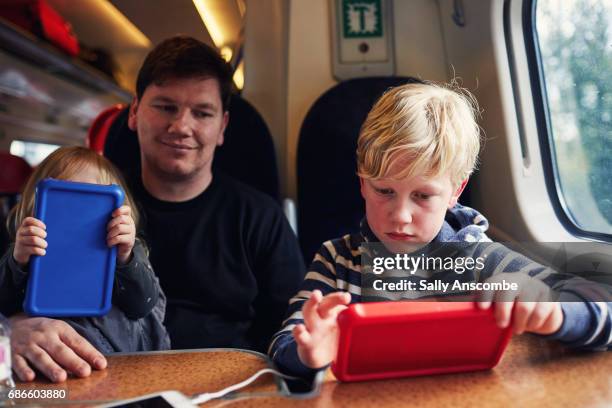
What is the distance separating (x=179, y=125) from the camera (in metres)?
1.38

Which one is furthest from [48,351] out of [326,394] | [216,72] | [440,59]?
[440,59]

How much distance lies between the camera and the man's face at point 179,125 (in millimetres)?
1369

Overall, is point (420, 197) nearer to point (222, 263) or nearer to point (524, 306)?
point (524, 306)

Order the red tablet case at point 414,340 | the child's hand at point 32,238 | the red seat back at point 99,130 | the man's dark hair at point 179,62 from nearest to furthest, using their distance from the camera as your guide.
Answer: the red tablet case at point 414,340 → the child's hand at point 32,238 → the man's dark hair at point 179,62 → the red seat back at point 99,130

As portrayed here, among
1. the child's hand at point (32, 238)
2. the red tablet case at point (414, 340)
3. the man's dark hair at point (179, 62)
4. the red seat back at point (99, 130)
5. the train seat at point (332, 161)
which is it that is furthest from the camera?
the red seat back at point (99, 130)

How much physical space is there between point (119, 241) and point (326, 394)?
0.42 m

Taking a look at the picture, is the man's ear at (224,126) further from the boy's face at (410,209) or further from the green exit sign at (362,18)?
the boy's face at (410,209)

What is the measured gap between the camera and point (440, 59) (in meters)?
1.39

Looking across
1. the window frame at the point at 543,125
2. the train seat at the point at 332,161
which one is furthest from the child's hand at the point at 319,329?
the window frame at the point at 543,125

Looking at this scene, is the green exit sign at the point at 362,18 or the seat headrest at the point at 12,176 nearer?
the green exit sign at the point at 362,18

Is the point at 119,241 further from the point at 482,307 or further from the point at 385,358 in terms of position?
the point at 482,307

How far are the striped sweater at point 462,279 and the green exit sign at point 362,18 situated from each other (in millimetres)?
675

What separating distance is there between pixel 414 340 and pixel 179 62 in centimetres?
94

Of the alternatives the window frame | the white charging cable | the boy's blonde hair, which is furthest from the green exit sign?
the white charging cable
